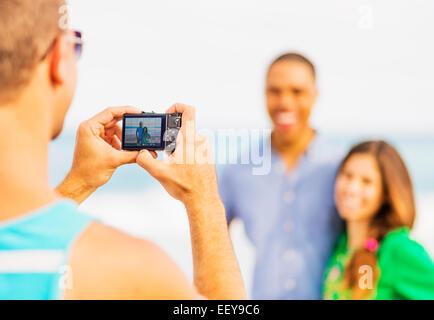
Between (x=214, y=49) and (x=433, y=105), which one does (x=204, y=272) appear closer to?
(x=214, y=49)

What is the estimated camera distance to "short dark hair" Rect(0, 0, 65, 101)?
0.72 meters

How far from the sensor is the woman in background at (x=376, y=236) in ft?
6.11

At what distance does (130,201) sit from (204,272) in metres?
5.95

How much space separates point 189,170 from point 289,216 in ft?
3.68

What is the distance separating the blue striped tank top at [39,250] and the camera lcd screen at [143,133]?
21.2 inches

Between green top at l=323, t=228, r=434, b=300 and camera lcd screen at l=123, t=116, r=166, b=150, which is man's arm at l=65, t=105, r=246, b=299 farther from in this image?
green top at l=323, t=228, r=434, b=300

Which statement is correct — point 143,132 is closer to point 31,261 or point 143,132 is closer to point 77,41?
point 77,41

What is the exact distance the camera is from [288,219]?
2064 millimetres

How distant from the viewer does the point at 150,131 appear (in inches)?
48.6

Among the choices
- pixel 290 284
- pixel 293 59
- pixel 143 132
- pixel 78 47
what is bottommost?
pixel 290 284

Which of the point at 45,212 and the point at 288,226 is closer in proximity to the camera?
the point at 45,212

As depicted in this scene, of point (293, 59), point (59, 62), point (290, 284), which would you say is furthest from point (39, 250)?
point (293, 59)
